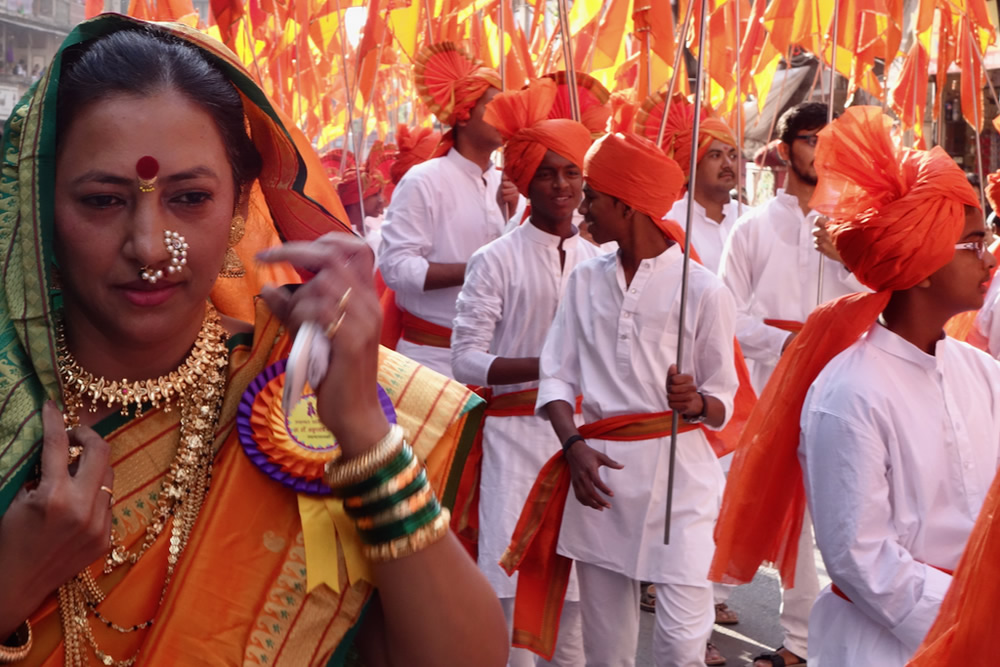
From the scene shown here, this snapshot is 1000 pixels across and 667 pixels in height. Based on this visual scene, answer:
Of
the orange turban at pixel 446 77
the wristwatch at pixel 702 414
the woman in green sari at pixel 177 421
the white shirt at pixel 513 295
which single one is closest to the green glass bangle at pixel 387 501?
the woman in green sari at pixel 177 421

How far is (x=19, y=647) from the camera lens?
4.99 ft

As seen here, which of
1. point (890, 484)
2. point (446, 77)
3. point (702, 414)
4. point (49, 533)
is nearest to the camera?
point (49, 533)

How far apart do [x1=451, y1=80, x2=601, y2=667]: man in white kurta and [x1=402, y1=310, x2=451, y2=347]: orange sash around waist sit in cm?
84

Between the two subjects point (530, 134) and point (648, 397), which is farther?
point (530, 134)

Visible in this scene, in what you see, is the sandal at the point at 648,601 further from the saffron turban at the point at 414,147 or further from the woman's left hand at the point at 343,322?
the woman's left hand at the point at 343,322

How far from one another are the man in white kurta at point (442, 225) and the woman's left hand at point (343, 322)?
12.7 ft

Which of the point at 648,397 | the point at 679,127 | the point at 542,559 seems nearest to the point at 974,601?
the point at 648,397

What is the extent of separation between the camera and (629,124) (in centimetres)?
668

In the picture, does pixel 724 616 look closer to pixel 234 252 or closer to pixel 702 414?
pixel 702 414

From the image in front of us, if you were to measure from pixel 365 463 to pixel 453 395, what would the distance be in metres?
0.35

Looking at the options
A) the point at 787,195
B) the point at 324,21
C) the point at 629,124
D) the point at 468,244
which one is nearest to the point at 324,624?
the point at 468,244

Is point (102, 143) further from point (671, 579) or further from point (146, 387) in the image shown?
point (671, 579)

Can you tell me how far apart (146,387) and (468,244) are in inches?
157

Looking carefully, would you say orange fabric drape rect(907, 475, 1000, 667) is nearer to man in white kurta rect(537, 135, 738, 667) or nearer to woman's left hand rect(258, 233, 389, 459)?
woman's left hand rect(258, 233, 389, 459)
